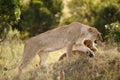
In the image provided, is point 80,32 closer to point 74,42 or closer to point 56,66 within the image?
point 74,42

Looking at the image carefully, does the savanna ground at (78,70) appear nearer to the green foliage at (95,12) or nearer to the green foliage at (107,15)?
the green foliage at (107,15)

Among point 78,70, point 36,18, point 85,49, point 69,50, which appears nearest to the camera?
point 78,70

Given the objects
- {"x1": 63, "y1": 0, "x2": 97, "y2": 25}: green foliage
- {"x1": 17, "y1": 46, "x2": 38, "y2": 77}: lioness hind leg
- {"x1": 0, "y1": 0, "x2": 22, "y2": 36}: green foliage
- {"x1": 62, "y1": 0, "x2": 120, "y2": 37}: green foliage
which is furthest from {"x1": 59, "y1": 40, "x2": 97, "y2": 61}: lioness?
{"x1": 63, "y1": 0, "x2": 97, "y2": 25}: green foliage

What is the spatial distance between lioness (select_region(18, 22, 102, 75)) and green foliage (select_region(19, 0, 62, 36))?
376 inches

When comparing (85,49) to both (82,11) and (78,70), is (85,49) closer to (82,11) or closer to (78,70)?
(78,70)

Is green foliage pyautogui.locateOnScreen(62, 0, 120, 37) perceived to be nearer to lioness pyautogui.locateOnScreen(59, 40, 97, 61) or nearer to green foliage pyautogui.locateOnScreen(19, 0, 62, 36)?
green foliage pyautogui.locateOnScreen(19, 0, 62, 36)

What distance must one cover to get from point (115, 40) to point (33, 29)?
9.49 metres

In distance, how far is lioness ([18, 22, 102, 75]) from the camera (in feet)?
45.8

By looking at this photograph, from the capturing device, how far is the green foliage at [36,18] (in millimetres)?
24141

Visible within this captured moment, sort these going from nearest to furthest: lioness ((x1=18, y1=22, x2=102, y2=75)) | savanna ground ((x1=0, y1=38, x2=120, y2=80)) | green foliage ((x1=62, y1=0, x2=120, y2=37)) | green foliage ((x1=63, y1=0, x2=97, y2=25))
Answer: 1. savanna ground ((x1=0, y1=38, x2=120, y2=80))
2. lioness ((x1=18, y1=22, x2=102, y2=75))
3. green foliage ((x1=62, y1=0, x2=120, y2=37))
4. green foliage ((x1=63, y1=0, x2=97, y2=25))

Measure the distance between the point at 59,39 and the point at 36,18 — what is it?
10.0m

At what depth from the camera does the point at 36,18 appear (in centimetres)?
2428

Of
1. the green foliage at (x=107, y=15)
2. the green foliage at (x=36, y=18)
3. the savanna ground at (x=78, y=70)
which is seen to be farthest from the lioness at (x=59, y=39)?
the green foliage at (x=36, y=18)

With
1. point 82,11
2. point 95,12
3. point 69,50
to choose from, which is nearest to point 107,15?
point 95,12
